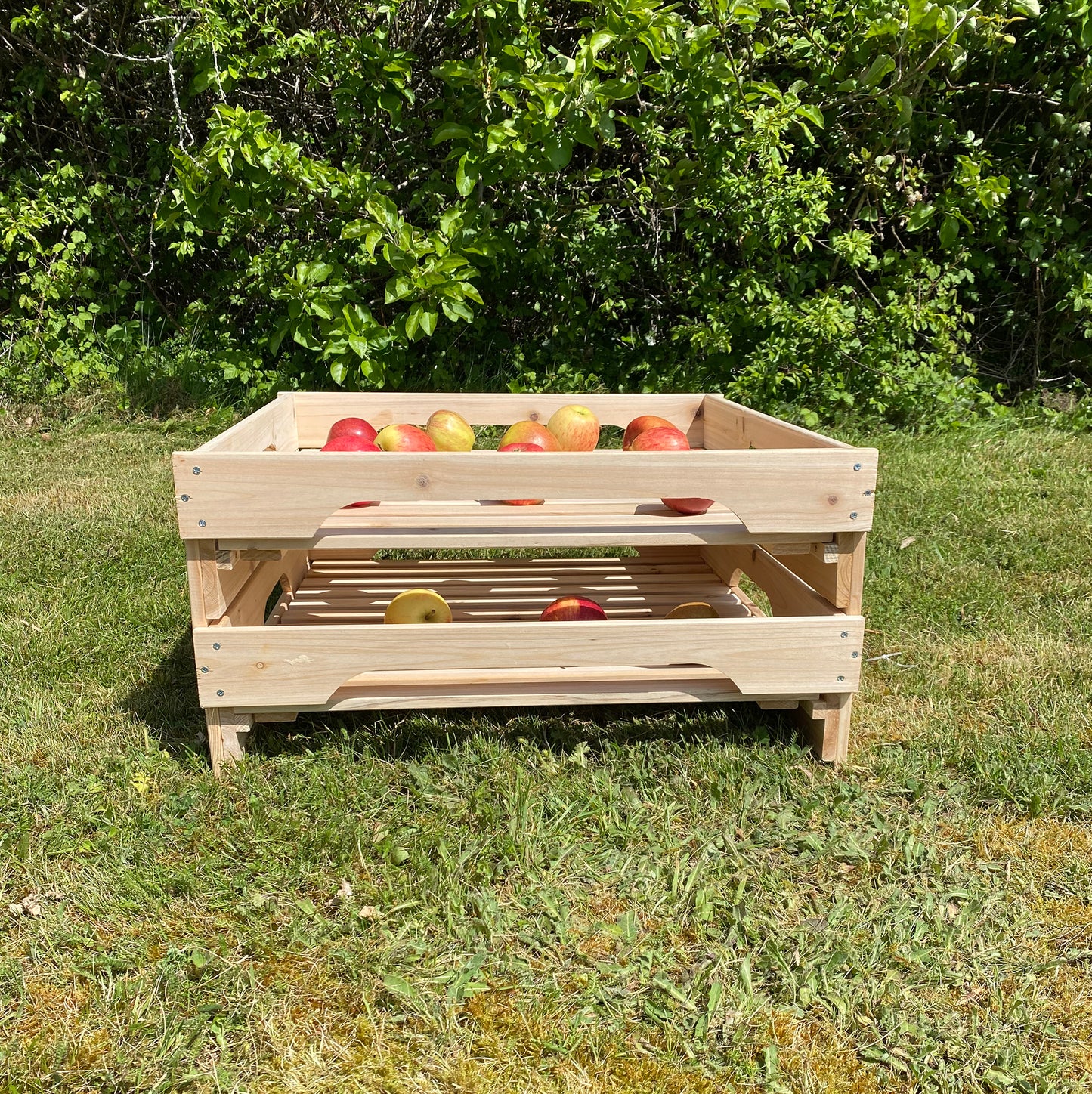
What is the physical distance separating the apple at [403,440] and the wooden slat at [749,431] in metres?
0.92

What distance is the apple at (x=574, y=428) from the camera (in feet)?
9.58

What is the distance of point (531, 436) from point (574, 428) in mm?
191

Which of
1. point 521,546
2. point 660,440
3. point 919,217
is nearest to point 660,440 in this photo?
point 660,440

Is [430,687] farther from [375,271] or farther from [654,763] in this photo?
[375,271]

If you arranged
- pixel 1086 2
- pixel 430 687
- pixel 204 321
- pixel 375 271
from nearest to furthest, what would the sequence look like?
pixel 430 687, pixel 1086 2, pixel 375 271, pixel 204 321

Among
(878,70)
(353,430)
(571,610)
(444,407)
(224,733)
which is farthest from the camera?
(878,70)

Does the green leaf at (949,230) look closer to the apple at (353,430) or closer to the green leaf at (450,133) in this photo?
the green leaf at (450,133)

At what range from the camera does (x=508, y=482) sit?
→ 86.5 inches

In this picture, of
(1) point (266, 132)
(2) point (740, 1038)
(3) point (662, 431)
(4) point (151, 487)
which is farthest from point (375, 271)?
(2) point (740, 1038)

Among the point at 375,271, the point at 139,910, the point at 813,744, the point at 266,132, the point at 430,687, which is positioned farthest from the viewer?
the point at 375,271

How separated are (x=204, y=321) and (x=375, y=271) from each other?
139 cm

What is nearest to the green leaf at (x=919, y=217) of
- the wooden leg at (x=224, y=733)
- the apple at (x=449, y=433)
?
the apple at (x=449, y=433)

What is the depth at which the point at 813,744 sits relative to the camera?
250cm

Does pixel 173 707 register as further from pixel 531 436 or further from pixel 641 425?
pixel 641 425
